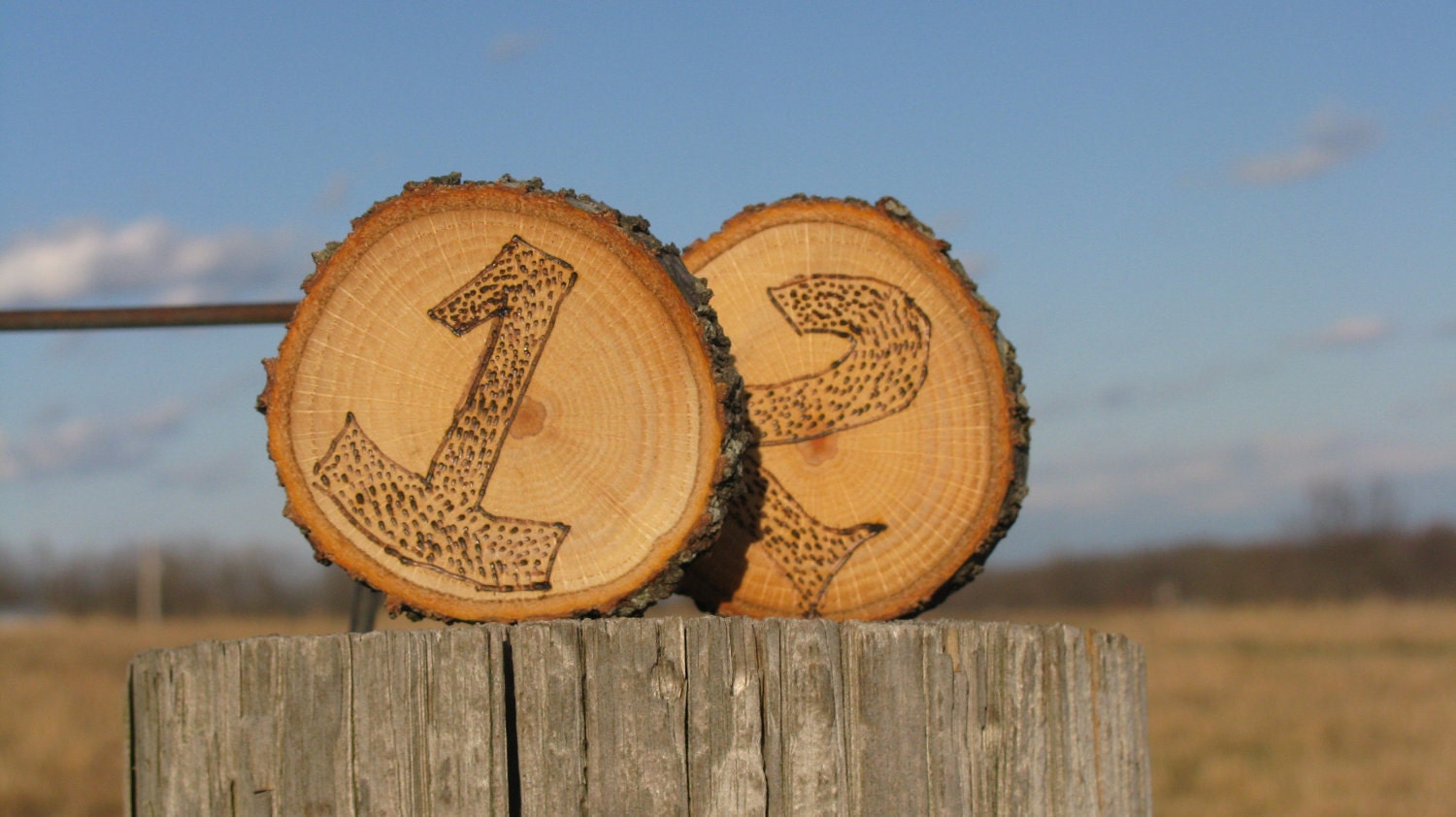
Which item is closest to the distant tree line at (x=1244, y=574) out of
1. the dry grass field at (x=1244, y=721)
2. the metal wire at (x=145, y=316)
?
the dry grass field at (x=1244, y=721)

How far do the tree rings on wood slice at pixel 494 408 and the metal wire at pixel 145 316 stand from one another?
3.13ft

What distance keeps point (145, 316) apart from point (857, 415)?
196cm

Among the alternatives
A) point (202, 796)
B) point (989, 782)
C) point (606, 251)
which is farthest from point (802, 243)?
point (202, 796)

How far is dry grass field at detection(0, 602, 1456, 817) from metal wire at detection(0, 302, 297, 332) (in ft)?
Answer: 22.4

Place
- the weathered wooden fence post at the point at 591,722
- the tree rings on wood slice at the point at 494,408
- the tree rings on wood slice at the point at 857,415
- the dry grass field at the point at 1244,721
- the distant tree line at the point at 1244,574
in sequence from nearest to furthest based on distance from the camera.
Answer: the weathered wooden fence post at the point at 591,722, the tree rings on wood slice at the point at 494,408, the tree rings on wood slice at the point at 857,415, the dry grass field at the point at 1244,721, the distant tree line at the point at 1244,574

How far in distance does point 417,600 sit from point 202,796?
0.50 m

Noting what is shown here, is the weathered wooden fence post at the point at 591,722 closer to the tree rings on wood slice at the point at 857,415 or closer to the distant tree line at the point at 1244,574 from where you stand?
the tree rings on wood slice at the point at 857,415

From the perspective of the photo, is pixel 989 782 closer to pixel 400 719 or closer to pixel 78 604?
pixel 400 719

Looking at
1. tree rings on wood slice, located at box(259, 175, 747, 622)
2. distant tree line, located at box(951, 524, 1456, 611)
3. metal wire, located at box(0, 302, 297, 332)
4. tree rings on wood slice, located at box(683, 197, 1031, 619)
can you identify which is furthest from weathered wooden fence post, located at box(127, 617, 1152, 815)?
distant tree line, located at box(951, 524, 1456, 611)

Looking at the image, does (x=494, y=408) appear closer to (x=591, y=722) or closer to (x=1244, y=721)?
(x=591, y=722)

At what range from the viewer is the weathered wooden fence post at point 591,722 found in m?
2.08

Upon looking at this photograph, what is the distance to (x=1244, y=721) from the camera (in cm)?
1203

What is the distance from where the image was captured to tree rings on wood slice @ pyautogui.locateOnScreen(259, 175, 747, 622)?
7.64 feet

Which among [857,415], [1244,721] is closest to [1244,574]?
[1244,721]
